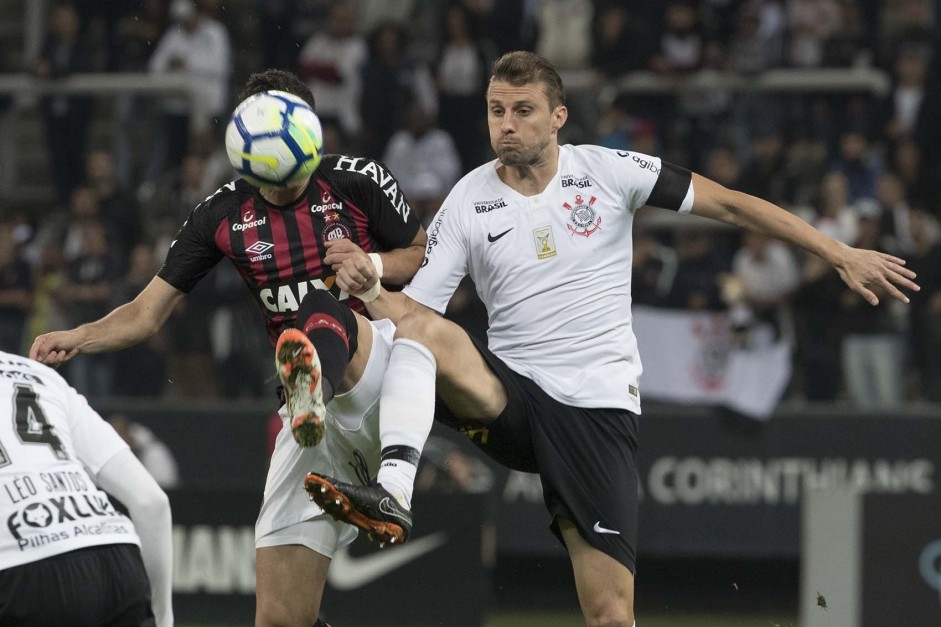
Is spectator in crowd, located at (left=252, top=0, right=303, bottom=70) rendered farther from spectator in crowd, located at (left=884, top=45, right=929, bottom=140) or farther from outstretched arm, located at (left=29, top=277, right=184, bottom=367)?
outstretched arm, located at (left=29, top=277, right=184, bottom=367)

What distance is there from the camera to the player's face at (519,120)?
19.9ft

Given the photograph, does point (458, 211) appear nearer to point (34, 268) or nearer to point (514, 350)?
point (514, 350)

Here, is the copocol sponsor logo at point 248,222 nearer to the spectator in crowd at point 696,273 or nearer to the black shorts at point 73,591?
the black shorts at point 73,591

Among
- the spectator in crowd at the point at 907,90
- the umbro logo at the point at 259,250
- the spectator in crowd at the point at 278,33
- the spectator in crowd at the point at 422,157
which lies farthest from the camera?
the spectator in crowd at the point at 278,33

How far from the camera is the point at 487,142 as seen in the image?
13453 mm

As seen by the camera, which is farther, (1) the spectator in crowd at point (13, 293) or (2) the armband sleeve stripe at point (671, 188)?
(1) the spectator in crowd at point (13, 293)

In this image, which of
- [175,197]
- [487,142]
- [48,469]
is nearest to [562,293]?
[48,469]

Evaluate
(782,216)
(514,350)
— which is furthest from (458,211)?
(782,216)

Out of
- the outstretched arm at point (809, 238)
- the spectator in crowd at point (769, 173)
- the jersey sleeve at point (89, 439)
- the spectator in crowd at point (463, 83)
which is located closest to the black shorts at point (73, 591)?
the jersey sleeve at point (89, 439)

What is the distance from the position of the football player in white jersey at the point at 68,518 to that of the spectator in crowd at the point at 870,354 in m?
7.43

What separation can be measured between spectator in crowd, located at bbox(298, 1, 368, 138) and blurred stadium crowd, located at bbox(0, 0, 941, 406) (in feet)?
0.07

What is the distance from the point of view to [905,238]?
1197cm

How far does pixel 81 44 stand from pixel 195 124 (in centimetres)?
161

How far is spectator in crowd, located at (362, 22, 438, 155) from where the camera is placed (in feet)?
44.8
